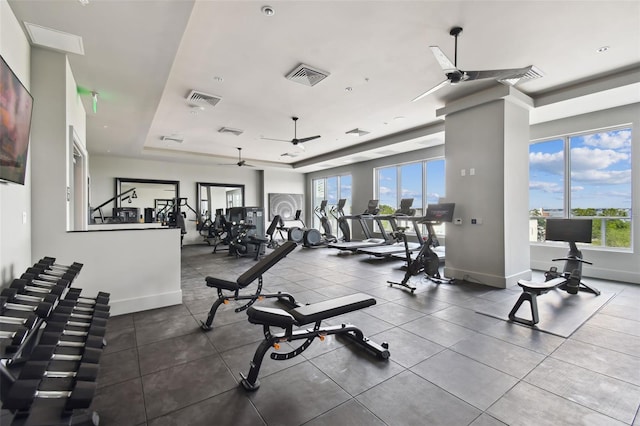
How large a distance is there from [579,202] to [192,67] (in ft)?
24.8

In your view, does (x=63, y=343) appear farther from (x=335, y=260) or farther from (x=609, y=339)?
(x=335, y=260)

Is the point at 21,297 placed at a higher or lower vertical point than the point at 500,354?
higher

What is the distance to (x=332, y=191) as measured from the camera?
12.8 metres

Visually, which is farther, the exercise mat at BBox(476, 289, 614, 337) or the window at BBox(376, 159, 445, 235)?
the window at BBox(376, 159, 445, 235)

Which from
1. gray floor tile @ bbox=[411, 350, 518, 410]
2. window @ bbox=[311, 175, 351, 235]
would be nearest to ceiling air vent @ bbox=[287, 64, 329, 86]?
gray floor tile @ bbox=[411, 350, 518, 410]

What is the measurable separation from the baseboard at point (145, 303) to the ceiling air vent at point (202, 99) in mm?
3388

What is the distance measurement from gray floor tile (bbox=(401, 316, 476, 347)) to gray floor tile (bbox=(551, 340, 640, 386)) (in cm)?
77

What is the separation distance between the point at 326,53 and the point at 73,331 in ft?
13.0

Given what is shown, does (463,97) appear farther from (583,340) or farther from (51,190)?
(51,190)

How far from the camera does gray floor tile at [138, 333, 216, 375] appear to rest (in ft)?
7.95

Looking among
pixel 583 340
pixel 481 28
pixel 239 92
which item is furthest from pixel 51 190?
pixel 583 340

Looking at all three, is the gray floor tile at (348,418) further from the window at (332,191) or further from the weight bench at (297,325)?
the window at (332,191)

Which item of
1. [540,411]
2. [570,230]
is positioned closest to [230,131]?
[570,230]

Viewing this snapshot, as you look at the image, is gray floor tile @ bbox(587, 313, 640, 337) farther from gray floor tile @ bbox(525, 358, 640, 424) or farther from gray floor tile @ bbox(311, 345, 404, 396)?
gray floor tile @ bbox(311, 345, 404, 396)
